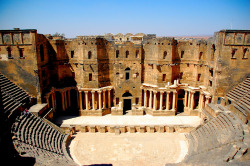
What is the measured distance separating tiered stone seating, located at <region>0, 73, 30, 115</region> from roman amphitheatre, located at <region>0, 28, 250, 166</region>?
0.13 metres

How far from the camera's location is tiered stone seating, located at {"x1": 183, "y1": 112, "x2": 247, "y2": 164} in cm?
1276

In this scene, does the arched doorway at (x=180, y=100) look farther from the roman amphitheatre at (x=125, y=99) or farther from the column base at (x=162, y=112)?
the column base at (x=162, y=112)

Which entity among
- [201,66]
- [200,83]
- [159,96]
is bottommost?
[159,96]

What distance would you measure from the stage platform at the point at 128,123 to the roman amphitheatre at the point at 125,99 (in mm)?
118

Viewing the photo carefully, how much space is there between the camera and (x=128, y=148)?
58.5ft

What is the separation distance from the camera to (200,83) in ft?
82.7

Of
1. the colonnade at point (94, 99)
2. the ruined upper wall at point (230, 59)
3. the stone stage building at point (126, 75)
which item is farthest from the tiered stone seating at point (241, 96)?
the colonnade at point (94, 99)

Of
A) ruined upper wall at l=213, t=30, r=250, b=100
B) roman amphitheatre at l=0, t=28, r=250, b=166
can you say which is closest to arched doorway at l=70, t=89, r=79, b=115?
roman amphitheatre at l=0, t=28, r=250, b=166

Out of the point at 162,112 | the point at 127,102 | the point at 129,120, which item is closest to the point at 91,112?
the point at 129,120

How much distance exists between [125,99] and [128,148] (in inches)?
415

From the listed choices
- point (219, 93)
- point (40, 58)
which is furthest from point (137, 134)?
point (40, 58)

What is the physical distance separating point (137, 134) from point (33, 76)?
13.4 m

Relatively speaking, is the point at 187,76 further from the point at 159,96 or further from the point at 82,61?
the point at 82,61

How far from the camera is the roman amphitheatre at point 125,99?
15.6 m
